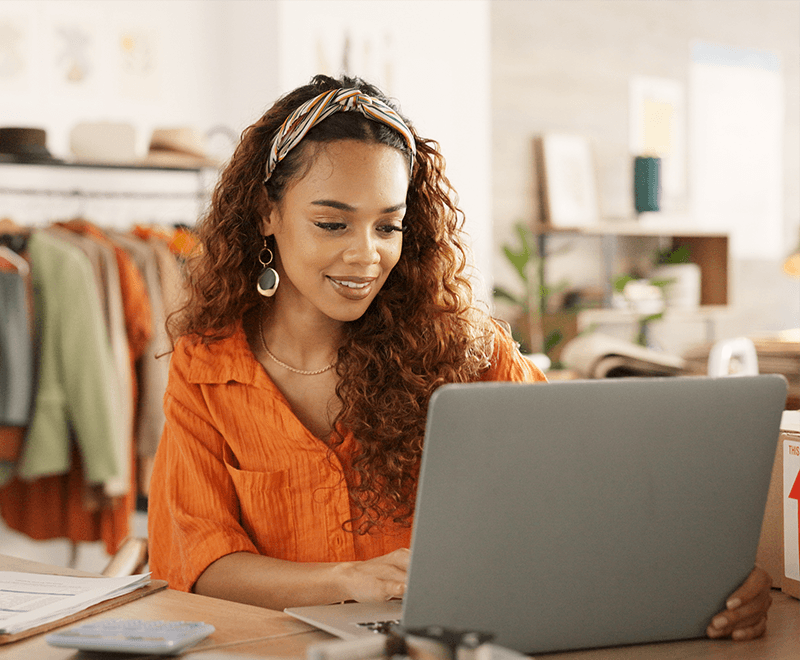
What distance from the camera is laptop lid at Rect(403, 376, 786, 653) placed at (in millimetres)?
835

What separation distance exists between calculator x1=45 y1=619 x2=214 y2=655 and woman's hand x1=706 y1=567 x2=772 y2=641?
543mm

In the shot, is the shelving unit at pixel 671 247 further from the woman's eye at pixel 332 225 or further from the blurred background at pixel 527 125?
the woman's eye at pixel 332 225

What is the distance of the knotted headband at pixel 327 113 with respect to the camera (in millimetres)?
1453

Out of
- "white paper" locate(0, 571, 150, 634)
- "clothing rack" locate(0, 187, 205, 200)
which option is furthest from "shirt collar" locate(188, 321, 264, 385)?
"clothing rack" locate(0, 187, 205, 200)

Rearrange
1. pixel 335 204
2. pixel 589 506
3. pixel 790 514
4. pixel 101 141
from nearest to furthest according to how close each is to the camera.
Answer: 1. pixel 589 506
2. pixel 790 514
3. pixel 335 204
4. pixel 101 141

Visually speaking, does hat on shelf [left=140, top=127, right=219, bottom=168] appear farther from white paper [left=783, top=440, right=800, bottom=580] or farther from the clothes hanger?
white paper [left=783, top=440, right=800, bottom=580]

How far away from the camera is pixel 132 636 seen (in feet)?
3.14

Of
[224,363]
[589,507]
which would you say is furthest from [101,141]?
[589,507]

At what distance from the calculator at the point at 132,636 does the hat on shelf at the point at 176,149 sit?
237cm

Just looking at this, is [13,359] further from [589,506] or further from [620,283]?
[620,283]

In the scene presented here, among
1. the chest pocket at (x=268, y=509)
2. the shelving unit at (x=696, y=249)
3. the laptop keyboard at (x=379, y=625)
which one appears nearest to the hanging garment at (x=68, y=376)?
Result: the chest pocket at (x=268, y=509)

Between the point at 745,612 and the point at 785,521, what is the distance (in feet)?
0.95

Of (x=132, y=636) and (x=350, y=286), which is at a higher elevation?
(x=350, y=286)

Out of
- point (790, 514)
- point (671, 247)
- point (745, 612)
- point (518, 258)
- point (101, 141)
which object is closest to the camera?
point (745, 612)
